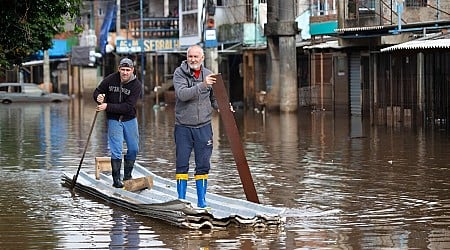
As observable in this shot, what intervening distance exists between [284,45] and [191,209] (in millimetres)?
29604

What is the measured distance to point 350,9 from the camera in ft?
113

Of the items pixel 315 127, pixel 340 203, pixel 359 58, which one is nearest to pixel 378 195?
pixel 340 203

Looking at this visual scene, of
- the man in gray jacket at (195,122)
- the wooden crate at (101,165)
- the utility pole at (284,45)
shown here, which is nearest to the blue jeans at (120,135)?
the wooden crate at (101,165)

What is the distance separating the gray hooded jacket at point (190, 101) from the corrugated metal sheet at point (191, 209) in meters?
0.91

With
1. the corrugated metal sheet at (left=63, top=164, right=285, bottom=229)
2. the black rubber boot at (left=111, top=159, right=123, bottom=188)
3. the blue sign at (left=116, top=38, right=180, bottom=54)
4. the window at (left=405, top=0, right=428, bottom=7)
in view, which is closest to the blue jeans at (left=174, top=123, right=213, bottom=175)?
the corrugated metal sheet at (left=63, top=164, right=285, bottom=229)

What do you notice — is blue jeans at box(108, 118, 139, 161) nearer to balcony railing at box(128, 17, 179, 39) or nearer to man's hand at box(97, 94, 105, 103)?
man's hand at box(97, 94, 105, 103)

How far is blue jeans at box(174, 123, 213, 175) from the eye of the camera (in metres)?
11.6

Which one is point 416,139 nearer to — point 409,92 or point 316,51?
point 409,92

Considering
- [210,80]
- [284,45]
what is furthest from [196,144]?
[284,45]

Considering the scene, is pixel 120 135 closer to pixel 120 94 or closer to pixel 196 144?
pixel 120 94

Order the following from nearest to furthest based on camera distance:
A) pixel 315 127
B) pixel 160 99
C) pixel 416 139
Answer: pixel 416 139, pixel 315 127, pixel 160 99

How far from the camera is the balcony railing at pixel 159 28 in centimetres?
6319

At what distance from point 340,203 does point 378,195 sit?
96 cm

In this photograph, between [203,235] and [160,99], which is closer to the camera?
[203,235]
